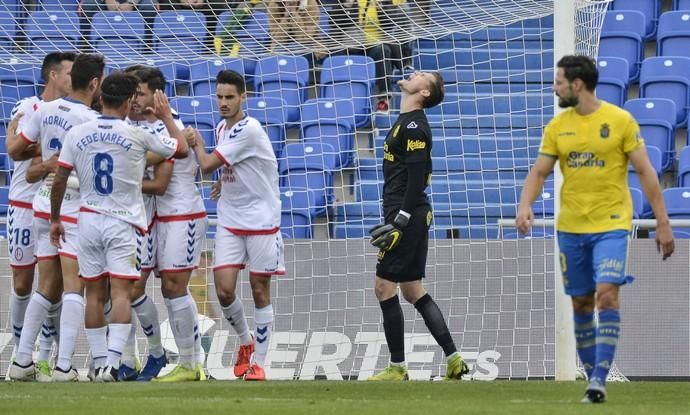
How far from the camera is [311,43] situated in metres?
Result: 14.3

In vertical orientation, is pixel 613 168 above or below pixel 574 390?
above

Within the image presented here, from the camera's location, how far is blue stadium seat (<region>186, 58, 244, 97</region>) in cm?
1525

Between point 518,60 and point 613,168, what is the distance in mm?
7273

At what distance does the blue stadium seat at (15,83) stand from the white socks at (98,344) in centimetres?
456

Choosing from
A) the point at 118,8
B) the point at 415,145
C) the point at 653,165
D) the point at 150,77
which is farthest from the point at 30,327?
the point at 653,165

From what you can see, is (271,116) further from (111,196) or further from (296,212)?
(111,196)

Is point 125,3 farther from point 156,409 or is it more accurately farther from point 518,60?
point 156,409

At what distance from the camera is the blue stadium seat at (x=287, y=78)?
1544cm

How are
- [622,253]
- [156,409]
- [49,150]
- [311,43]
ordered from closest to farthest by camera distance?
1. [156,409]
2. [622,253]
3. [49,150]
4. [311,43]

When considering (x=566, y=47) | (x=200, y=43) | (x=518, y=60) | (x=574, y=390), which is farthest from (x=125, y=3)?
(x=574, y=390)

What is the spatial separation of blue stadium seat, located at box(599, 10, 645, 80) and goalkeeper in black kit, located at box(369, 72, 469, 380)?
6.50 m

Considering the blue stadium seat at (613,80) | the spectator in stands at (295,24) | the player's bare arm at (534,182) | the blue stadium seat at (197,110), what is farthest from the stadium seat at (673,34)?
the player's bare arm at (534,182)

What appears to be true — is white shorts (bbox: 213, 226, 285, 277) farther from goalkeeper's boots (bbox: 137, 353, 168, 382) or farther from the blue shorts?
the blue shorts

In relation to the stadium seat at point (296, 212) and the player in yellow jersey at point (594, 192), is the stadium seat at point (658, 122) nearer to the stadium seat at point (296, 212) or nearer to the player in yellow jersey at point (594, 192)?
the stadium seat at point (296, 212)
